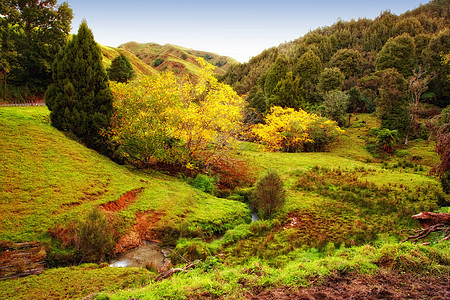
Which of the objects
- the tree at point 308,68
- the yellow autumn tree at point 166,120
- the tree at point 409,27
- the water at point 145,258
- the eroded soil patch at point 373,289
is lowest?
the water at point 145,258

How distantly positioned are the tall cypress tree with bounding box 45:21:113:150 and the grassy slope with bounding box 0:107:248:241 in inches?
40.1

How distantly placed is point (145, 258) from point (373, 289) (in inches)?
241

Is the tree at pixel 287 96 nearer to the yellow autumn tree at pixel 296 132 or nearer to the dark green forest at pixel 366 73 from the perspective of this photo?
the dark green forest at pixel 366 73

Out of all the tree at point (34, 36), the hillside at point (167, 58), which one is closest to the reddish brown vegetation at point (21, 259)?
the tree at point (34, 36)

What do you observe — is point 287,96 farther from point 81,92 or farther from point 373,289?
point 373,289

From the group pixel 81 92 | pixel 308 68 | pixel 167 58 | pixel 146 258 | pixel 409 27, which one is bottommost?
pixel 146 258

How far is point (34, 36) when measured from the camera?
21.5 metres

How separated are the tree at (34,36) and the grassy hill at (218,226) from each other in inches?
440

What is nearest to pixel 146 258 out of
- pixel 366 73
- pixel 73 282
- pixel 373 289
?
pixel 73 282

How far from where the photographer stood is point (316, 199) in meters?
12.1

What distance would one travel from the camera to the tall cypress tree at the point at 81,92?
11516 millimetres

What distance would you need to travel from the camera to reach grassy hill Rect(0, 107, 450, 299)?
426cm

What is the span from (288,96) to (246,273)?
1261 inches

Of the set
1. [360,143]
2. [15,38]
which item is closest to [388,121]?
[360,143]
